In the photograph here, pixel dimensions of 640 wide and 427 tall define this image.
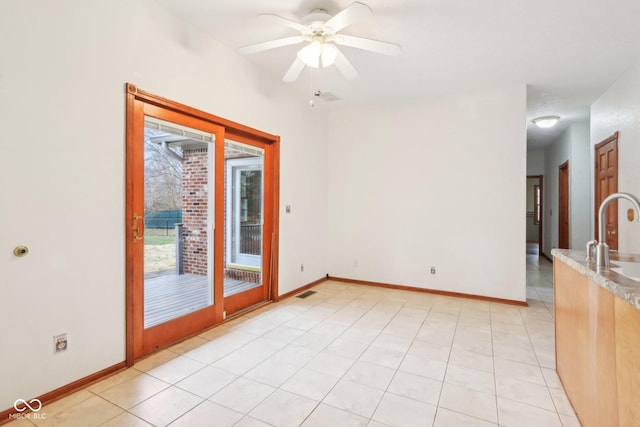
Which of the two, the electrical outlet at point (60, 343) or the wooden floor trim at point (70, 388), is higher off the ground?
the electrical outlet at point (60, 343)

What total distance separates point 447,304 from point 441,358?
5.35ft

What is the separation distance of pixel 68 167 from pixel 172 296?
1.51 metres

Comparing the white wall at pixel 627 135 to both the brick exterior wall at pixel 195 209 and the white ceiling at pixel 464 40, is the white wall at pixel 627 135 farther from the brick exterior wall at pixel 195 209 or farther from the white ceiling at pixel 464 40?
the brick exterior wall at pixel 195 209

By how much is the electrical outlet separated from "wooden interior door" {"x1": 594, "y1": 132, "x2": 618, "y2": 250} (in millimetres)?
5242

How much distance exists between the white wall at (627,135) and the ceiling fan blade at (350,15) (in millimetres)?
3347

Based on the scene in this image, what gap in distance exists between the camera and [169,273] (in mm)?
2959

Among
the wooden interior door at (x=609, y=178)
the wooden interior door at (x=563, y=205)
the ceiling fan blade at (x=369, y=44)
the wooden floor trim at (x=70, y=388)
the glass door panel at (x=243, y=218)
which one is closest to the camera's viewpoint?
the wooden floor trim at (x=70, y=388)

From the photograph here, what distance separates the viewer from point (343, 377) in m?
2.29

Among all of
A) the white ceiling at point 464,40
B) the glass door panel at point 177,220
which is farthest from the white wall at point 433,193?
the glass door panel at point 177,220

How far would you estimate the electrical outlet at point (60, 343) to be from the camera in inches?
78.5

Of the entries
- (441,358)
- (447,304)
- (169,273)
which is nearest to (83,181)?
(169,273)

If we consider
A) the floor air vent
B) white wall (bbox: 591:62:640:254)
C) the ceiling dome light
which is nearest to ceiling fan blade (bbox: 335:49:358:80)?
the floor air vent

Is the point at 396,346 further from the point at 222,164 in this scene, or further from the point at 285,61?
the point at 285,61

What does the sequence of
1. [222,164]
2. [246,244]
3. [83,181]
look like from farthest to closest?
1. [246,244]
2. [222,164]
3. [83,181]
